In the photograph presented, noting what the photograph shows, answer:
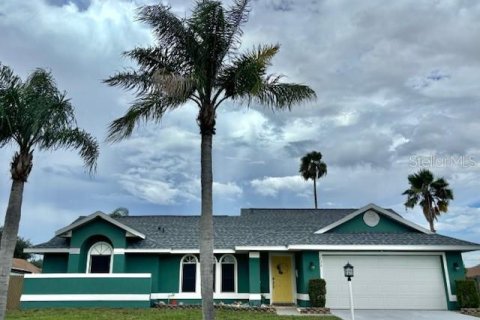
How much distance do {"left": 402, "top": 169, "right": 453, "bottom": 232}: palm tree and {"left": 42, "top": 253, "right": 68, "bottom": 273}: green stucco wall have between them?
23.6 meters

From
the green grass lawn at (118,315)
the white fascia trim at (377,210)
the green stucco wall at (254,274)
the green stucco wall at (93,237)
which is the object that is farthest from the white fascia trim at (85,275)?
the white fascia trim at (377,210)

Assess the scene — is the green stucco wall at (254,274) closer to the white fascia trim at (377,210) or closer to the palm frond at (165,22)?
the white fascia trim at (377,210)

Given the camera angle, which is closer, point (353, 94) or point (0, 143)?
point (0, 143)

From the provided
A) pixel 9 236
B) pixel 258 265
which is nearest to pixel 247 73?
pixel 9 236

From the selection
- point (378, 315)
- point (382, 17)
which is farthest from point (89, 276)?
point (382, 17)

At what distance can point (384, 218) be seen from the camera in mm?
20766

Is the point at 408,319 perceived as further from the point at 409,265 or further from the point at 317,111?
the point at 317,111

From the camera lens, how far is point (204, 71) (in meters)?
11.3

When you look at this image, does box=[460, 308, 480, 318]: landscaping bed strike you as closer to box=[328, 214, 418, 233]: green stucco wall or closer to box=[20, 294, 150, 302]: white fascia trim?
box=[328, 214, 418, 233]: green stucco wall

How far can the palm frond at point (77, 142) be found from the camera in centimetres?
1240

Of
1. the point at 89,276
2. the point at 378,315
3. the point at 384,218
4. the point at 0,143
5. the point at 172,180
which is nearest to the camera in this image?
the point at 0,143

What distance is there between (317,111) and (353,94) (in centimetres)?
222

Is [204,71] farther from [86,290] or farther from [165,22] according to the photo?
[86,290]

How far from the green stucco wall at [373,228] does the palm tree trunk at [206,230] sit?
1156 centimetres
